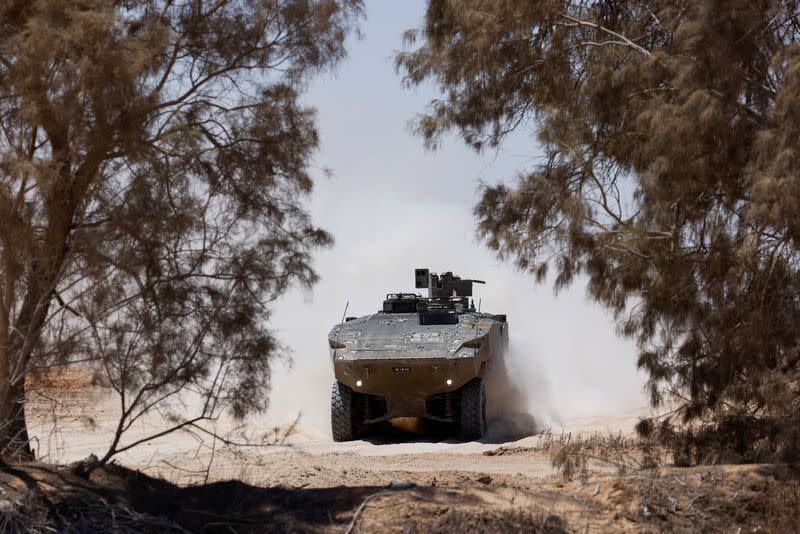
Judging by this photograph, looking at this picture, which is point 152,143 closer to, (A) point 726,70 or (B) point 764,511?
(A) point 726,70

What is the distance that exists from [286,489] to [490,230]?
4.15m

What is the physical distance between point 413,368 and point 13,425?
671cm

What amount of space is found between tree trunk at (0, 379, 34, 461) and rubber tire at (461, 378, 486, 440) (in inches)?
277

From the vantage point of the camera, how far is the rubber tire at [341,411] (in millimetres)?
14867

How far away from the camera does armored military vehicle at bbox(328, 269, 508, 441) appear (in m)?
14.3

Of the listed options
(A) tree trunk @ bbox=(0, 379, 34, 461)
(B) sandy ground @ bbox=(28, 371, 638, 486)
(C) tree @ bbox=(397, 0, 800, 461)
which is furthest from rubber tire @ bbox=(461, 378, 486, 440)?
(A) tree trunk @ bbox=(0, 379, 34, 461)

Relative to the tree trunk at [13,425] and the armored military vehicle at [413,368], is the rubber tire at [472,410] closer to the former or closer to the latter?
the armored military vehicle at [413,368]

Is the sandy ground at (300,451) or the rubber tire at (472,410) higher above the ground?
the rubber tire at (472,410)

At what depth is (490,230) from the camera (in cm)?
1180

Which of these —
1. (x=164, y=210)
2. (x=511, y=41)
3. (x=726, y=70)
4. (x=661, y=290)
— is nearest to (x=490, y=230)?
(x=511, y=41)

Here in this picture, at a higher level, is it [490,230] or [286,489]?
[490,230]

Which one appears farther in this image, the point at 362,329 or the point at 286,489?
the point at 362,329

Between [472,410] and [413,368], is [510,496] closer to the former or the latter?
[413,368]

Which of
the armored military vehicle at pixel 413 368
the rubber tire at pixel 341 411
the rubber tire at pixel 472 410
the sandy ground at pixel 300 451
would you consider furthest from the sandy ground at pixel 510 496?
the rubber tire at pixel 341 411
